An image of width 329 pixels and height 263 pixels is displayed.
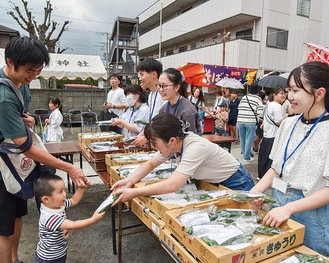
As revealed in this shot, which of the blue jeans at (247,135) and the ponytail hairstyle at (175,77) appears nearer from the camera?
the ponytail hairstyle at (175,77)

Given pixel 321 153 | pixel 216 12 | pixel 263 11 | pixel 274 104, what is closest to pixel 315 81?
pixel 321 153

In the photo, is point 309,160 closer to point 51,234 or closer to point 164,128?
point 164,128

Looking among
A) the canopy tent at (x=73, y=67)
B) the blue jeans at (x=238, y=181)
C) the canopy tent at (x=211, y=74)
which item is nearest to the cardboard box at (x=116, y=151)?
the blue jeans at (x=238, y=181)

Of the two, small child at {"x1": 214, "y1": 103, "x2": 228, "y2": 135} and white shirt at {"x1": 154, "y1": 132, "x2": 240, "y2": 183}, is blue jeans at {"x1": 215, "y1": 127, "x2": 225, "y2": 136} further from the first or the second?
white shirt at {"x1": 154, "y1": 132, "x2": 240, "y2": 183}

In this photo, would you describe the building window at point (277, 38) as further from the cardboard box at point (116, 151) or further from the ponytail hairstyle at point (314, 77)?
the ponytail hairstyle at point (314, 77)

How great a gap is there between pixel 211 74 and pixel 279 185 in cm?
881

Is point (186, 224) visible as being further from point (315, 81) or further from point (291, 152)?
point (315, 81)

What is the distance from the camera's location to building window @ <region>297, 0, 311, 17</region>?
1333 cm

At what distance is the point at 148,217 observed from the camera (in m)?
1.44

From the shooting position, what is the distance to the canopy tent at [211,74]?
9672mm

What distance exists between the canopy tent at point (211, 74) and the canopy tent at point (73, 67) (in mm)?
3365

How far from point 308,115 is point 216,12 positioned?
13.7 meters

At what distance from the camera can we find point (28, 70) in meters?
1.51

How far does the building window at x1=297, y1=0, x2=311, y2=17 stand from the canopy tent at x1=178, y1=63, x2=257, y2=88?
5827mm
